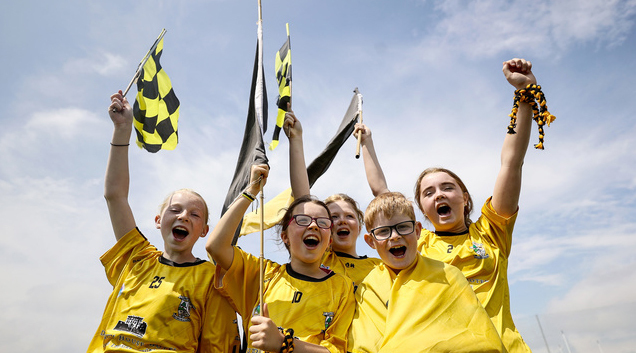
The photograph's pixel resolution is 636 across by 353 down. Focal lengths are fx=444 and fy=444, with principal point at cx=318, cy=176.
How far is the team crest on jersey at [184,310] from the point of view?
4.07 metres

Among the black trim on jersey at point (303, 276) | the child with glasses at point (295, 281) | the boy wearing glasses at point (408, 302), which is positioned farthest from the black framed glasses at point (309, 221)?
the boy wearing glasses at point (408, 302)

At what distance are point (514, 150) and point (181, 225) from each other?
3.26 meters

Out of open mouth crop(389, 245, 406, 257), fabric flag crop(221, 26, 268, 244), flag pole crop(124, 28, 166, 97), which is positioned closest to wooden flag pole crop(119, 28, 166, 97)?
flag pole crop(124, 28, 166, 97)

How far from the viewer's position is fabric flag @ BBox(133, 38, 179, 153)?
19.3 ft

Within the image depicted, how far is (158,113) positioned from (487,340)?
16.7 feet

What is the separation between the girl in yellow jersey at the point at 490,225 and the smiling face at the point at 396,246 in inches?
30.4

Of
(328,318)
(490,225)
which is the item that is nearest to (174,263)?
(328,318)

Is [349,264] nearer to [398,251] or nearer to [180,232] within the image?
[398,251]

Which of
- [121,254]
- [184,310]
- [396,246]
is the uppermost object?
[121,254]

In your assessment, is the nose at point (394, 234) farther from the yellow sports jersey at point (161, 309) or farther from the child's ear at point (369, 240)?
the yellow sports jersey at point (161, 309)

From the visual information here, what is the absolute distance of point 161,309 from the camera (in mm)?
4027

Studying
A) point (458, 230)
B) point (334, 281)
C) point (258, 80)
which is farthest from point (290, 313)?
point (258, 80)

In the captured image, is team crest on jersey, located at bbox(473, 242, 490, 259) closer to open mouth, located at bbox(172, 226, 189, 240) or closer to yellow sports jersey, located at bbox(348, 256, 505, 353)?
yellow sports jersey, located at bbox(348, 256, 505, 353)

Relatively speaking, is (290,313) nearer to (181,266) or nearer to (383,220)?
(383,220)
